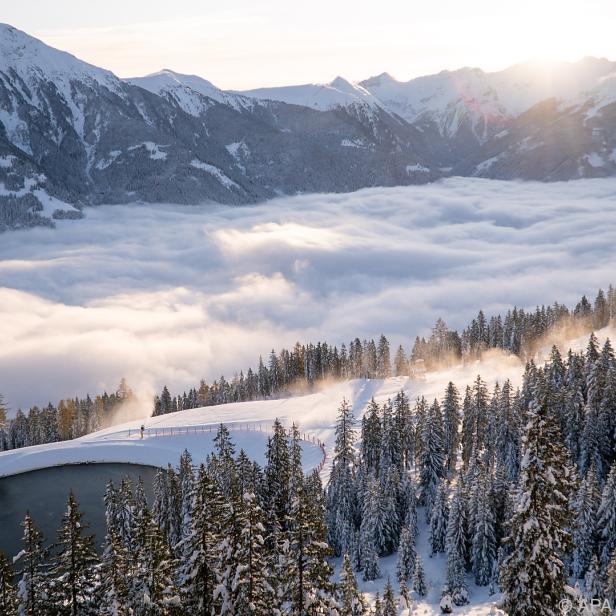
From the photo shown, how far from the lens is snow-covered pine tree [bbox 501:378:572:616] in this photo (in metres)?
26.2

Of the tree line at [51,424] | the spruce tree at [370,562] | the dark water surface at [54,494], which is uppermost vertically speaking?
the dark water surface at [54,494]

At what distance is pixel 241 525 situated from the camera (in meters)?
29.9

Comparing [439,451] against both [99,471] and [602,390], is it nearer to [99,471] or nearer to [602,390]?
[602,390]

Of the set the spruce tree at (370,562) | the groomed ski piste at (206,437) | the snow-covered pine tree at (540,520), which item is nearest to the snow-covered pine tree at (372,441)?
the groomed ski piste at (206,437)

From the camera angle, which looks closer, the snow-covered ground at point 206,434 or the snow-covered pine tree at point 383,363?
the snow-covered ground at point 206,434

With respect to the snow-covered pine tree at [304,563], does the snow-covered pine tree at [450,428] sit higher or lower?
lower

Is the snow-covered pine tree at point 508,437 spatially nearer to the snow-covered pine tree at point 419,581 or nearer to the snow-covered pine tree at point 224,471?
the snow-covered pine tree at point 419,581

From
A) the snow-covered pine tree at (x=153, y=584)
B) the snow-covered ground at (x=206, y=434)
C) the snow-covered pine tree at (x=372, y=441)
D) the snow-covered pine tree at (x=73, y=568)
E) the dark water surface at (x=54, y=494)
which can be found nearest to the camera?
the snow-covered pine tree at (x=153, y=584)

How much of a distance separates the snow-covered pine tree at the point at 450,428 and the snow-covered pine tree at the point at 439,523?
17657 mm

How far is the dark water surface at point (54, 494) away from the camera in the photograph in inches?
3169

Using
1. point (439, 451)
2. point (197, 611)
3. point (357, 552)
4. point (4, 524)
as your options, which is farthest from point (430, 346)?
point (197, 611)

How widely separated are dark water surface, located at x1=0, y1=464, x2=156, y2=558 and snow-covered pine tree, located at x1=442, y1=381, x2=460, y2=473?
45171mm

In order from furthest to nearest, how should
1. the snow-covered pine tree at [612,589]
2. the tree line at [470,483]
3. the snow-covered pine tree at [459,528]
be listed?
the snow-covered pine tree at [459,528], the tree line at [470,483], the snow-covered pine tree at [612,589]

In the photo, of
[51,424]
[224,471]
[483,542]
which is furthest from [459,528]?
[51,424]
